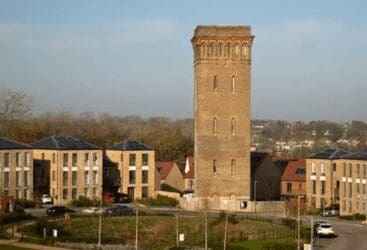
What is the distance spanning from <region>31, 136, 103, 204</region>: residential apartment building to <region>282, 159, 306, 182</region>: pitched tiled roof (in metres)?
20.6

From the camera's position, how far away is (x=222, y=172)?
75750mm

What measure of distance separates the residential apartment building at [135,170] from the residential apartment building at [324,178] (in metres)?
16.9

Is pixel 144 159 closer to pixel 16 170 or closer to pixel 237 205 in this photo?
pixel 16 170

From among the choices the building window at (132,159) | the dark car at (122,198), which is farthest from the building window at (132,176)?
the dark car at (122,198)

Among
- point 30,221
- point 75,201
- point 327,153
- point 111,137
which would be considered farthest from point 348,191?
point 111,137

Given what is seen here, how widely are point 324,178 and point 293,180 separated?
8619 mm

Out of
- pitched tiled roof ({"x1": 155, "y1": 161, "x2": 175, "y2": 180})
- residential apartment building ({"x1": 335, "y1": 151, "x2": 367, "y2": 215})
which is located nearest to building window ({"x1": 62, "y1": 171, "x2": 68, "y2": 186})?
pitched tiled roof ({"x1": 155, "y1": 161, "x2": 175, "y2": 180})

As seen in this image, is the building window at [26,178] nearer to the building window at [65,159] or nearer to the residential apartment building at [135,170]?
the building window at [65,159]

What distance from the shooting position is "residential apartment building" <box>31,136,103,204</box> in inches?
3177

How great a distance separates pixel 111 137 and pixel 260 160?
41197 mm

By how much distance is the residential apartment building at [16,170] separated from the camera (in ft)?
250

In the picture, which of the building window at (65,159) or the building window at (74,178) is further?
the building window at (74,178)

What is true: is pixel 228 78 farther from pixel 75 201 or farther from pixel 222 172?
pixel 75 201

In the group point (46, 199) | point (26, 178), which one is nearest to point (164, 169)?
point (46, 199)
